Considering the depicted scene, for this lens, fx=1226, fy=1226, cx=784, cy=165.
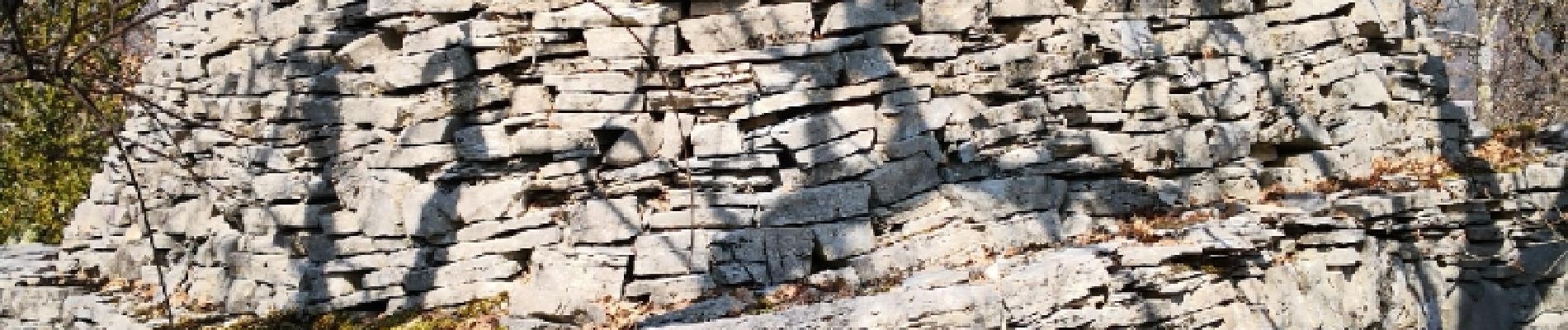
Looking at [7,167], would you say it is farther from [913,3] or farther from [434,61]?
[913,3]

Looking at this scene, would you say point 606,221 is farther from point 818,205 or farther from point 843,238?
point 843,238

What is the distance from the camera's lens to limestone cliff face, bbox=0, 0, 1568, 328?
8375 millimetres

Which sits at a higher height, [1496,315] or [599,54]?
[599,54]

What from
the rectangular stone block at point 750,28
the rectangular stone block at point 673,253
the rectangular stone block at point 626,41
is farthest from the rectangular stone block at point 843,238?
the rectangular stone block at point 626,41

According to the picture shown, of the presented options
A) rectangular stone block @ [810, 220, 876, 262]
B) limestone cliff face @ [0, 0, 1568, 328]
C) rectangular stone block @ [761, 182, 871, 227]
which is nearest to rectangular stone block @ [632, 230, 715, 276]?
limestone cliff face @ [0, 0, 1568, 328]

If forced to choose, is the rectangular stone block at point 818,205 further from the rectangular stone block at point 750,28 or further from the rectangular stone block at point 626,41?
the rectangular stone block at point 626,41

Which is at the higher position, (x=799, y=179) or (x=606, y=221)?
(x=799, y=179)

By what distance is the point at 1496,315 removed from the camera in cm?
1162

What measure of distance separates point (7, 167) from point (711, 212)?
1720 cm

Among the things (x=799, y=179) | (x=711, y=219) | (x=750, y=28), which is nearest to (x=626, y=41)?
(x=750, y=28)

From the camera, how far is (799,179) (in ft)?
28.2

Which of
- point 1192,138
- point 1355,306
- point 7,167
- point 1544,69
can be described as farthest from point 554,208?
point 1544,69

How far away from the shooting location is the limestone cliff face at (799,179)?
27.5 ft

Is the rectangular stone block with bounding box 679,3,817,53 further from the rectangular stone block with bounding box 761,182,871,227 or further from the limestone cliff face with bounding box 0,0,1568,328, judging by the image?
the rectangular stone block with bounding box 761,182,871,227
